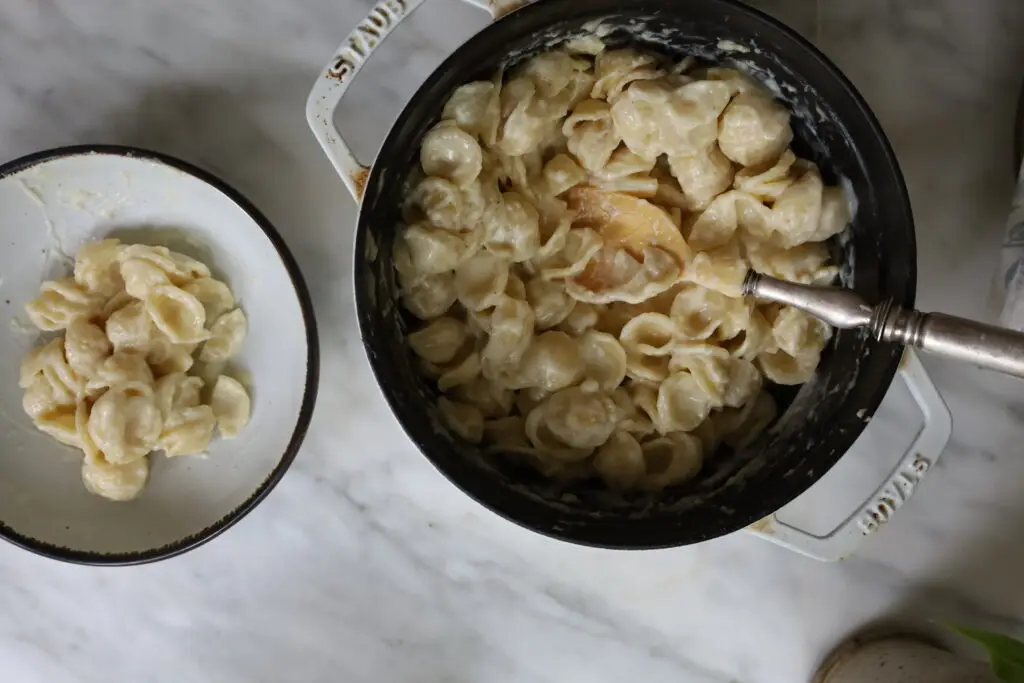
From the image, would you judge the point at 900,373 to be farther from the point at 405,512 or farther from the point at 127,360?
the point at 127,360

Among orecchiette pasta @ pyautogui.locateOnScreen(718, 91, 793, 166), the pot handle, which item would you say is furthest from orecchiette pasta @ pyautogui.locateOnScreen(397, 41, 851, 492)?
the pot handle

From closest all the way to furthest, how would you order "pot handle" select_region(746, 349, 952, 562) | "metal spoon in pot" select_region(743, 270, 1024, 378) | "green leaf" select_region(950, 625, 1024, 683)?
"metal spoon in pot" select_region(743, 270, 1024, 378), "green leaf" select_region(950, 625, 1024, 683), "pot handle" select_region(746, 349, 952, 562)

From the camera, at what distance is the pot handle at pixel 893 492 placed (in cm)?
89

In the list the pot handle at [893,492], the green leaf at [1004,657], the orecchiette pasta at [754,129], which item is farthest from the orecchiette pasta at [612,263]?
the green leaf at [1004,657]

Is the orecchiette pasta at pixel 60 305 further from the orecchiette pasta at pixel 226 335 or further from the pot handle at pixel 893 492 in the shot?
the pot handle at pixel 893 492

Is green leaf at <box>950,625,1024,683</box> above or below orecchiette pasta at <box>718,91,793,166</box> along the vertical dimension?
below

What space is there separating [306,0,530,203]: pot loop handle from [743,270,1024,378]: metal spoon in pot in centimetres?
39

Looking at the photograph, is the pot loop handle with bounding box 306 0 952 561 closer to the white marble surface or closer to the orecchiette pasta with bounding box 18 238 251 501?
the white marble surface

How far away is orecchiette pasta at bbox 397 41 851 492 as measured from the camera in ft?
2.74

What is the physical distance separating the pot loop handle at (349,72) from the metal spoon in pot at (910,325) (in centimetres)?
39

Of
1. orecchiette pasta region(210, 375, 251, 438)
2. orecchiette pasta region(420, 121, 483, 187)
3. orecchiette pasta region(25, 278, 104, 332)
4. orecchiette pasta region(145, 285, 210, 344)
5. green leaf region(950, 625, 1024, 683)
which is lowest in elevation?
orecchiette pasta region(210, 375, 251, 438)

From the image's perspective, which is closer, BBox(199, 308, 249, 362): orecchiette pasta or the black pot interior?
the black pot interior

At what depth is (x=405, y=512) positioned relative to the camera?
101cm

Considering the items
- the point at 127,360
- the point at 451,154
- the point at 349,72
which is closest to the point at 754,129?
the point at 451,154
